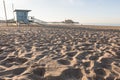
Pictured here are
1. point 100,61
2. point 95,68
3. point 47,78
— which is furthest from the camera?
point 100,61

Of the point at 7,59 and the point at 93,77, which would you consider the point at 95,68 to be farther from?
the point at 7,59

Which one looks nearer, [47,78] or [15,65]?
[47,78]

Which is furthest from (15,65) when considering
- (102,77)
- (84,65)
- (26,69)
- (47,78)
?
(102,77)

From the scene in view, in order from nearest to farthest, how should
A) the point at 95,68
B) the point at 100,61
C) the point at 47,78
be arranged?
1. the point at 47,78
2. the point at 95,68
3. the point at 100,61

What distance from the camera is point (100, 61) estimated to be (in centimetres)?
588

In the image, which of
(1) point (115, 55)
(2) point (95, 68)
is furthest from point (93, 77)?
(1) point (115, 55)

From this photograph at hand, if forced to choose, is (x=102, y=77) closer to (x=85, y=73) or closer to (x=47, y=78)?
(x=85, y=73)

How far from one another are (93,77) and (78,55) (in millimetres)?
2123

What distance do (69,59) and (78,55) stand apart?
630 millimetres

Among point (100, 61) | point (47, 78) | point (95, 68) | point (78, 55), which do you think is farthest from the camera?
point (78, 55)

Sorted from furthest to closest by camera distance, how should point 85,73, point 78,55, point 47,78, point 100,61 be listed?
1. point 78,55
2. point 100,61
3. point 85,73
4. point 47,78

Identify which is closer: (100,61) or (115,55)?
(100,61)

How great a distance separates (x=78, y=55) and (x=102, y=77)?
210 cm

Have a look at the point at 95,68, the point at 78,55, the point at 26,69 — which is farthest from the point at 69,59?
the point at 26,69
